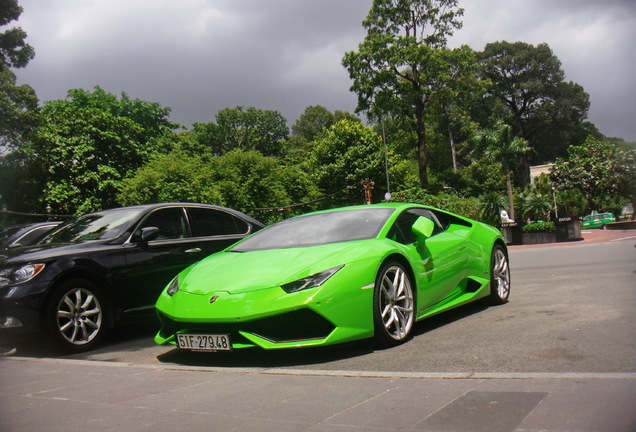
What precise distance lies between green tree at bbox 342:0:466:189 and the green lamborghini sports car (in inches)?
1293

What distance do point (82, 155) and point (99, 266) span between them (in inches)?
1345

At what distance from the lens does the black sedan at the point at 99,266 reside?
5699mm

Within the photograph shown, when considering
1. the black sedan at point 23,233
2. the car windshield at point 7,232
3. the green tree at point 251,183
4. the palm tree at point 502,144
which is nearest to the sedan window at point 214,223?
the black sedan at point 23,233

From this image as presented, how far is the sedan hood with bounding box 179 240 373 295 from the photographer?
468cm

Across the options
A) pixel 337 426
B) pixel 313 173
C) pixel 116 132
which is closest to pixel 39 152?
pixel 116 132

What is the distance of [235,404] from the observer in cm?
342

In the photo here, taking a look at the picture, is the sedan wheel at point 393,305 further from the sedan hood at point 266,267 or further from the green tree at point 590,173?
the green tree at point 590,173

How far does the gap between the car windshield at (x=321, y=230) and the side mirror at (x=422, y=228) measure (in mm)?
288

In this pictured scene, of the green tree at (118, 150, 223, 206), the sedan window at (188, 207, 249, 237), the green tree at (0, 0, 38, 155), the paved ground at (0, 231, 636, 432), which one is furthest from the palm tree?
the paved ground at (0, 231, 636, 432)

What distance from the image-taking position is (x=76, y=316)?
6.00 metres

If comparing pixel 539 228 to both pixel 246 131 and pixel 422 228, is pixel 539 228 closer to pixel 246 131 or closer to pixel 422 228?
pixel 422 228

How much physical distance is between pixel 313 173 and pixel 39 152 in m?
25.4

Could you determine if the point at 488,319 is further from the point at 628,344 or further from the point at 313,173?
the point at 313,173

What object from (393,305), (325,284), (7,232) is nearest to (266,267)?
(325,284)
